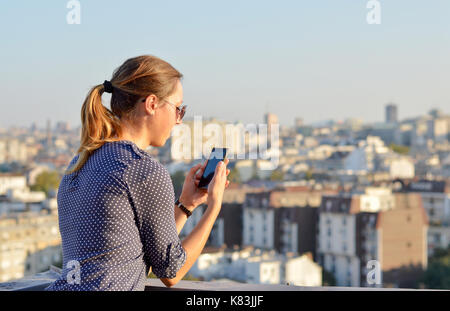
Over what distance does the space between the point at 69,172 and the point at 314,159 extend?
37630 mm

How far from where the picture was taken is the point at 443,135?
5162cm

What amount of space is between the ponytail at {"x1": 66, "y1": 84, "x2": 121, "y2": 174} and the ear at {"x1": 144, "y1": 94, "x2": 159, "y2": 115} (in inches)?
1.8

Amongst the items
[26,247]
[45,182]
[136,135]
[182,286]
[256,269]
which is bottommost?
[45,182]

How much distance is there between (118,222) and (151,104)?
0.57 ft

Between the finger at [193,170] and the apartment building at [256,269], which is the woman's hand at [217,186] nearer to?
the finger at [193,170]

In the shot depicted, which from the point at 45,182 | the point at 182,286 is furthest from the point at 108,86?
the point at 45,182

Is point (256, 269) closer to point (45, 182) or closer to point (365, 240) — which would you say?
point (365, 240)

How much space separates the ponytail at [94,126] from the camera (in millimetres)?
931

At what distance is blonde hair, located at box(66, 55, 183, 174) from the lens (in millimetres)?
947

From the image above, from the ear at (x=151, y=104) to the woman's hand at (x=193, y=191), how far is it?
0.19 m

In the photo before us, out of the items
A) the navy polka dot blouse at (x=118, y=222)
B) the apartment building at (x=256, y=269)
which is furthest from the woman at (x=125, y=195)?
the apartment building at (x=256, y=269)

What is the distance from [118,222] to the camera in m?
0.89
